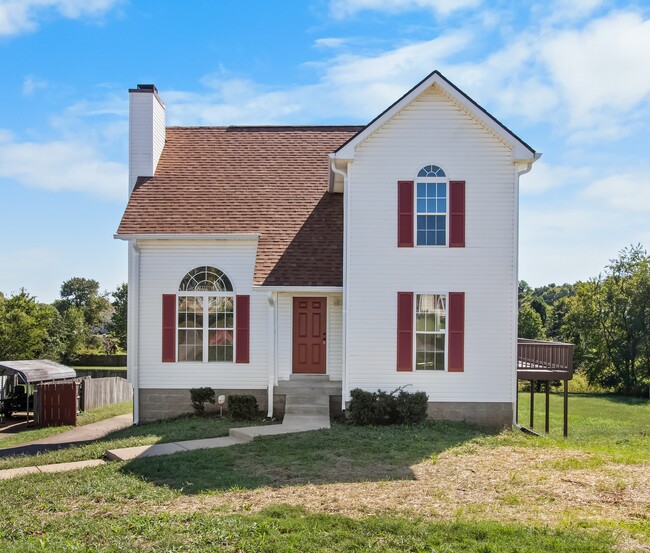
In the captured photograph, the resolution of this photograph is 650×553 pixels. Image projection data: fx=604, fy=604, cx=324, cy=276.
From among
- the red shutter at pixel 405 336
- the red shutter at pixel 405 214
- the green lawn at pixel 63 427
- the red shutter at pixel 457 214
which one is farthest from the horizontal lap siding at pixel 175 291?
the red shutter at pixel 457 214

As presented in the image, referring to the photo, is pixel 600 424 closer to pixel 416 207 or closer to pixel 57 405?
pixel 416 207

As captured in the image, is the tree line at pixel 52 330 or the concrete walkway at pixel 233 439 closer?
the concrete walkway at pixel 233 439

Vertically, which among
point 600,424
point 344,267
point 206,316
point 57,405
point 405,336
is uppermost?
point 344,267

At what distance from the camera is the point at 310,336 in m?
16.1

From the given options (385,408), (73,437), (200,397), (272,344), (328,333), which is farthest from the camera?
(73,437)

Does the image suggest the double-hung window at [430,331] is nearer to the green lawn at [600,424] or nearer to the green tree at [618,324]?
the green lawn at [600,424]

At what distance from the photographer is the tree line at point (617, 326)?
35.7 metres

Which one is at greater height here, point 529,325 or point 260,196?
point 260,196

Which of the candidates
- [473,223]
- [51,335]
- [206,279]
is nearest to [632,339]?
[473,223]

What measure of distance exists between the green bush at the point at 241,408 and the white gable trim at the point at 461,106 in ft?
21.1

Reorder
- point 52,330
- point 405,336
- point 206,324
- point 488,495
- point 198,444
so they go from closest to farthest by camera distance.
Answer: point 488,495, point 198,444, point 405,336, point 206,324, point 52,330

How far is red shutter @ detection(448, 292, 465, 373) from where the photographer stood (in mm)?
14461

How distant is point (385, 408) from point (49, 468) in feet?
23.2

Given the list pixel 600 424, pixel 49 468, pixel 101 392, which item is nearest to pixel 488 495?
pixel 49 468
